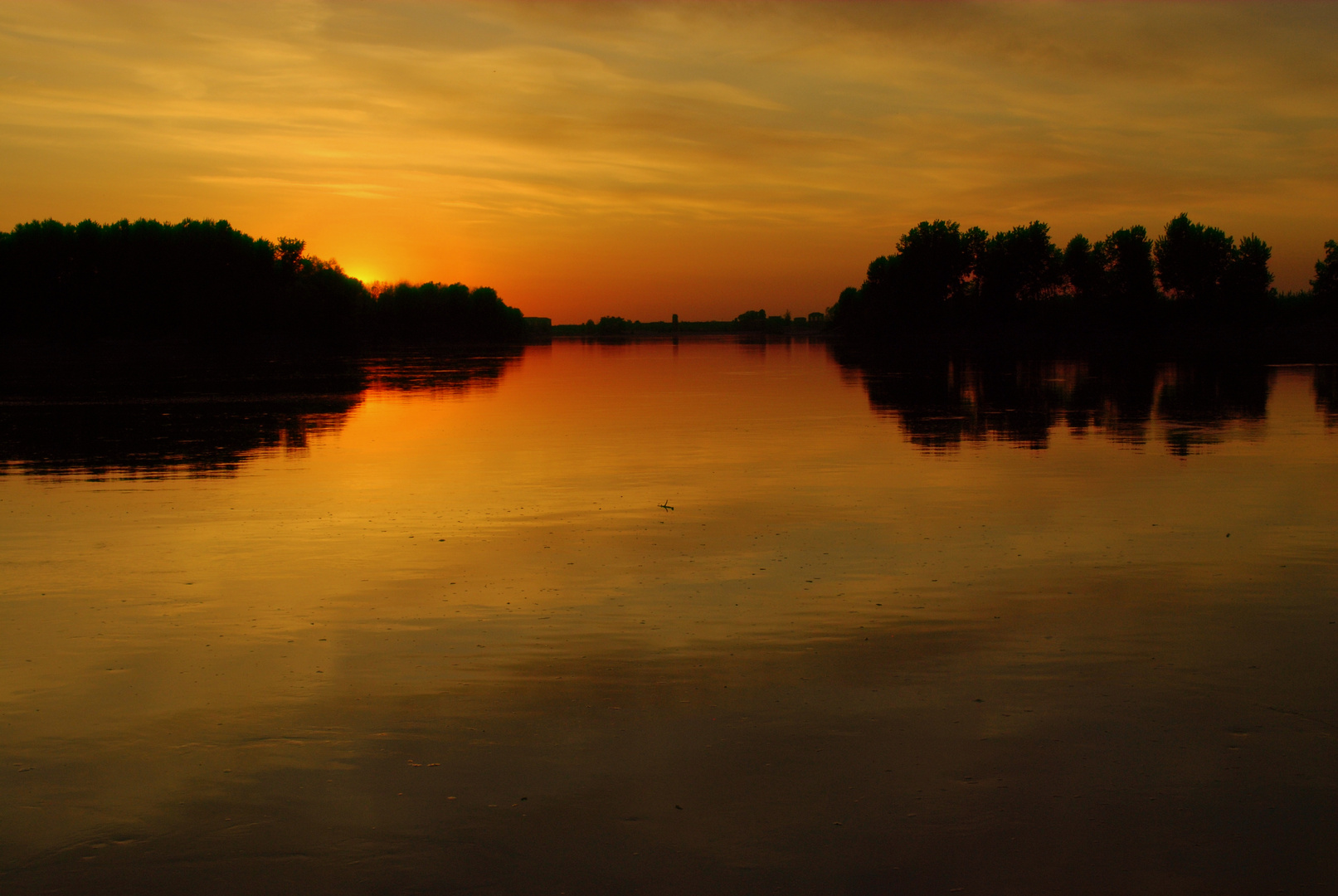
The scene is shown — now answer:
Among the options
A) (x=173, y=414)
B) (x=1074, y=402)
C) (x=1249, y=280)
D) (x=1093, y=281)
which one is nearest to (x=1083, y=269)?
(x=1093, y=281)

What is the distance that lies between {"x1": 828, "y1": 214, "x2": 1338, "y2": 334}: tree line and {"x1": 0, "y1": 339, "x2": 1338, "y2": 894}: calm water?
12868cm

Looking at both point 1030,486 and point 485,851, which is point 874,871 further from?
point 1030,486

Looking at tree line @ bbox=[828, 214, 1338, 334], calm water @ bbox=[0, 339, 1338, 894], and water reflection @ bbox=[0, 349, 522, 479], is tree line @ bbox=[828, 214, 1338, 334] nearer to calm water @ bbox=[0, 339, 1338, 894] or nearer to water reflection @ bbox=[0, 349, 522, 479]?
water reflection @ bbox=[0, 349, 522, 479]

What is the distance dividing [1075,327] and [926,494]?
137303 mm

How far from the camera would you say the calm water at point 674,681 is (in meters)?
6.01

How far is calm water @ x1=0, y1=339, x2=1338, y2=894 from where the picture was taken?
6012 millimetres

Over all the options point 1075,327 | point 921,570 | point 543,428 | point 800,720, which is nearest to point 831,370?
point 543,428

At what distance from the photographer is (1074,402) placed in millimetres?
39656

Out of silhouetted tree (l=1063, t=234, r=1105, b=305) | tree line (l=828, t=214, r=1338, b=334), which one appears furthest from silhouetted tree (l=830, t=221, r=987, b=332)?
silhouetted tree (l=1063, t=234, r=1105, b=305)

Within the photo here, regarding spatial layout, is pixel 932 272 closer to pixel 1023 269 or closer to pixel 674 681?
pixel 1023 269

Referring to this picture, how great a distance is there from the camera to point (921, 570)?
41.4 ft

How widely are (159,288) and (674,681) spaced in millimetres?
132196

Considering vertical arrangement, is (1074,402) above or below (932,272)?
below

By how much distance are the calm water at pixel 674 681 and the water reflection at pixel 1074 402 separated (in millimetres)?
6842
